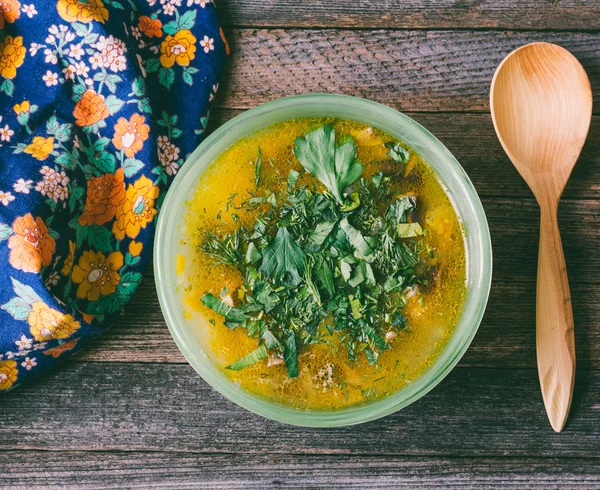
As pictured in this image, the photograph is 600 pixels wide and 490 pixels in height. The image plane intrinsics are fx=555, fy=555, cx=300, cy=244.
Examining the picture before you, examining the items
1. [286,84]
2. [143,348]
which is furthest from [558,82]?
[143,348]

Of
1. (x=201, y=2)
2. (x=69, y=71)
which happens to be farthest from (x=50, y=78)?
(x=201, y=2)

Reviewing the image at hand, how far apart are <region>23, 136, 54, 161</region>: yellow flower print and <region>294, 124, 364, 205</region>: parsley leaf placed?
36 centimetres

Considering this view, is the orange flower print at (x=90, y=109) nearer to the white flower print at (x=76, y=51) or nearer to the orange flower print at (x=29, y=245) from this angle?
the white flower print at (x=76, y=51)

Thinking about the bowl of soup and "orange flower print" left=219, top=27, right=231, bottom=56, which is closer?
the bowl of soup

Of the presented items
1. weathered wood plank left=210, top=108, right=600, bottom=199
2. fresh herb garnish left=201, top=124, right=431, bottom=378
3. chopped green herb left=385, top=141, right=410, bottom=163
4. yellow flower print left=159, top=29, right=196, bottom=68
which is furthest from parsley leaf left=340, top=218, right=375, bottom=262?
yellow flower print left=159, top=29, right=196, bottom=68

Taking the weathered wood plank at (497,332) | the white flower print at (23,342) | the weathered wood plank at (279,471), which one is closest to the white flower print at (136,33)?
the weathered wood plank at (497,332)

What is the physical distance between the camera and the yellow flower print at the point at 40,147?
766 mm

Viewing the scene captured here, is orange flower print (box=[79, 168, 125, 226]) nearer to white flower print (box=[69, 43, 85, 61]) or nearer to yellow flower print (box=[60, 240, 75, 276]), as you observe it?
yellow flower print (box=[60, 240, 75, 276])

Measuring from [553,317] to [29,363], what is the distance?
2.41ft

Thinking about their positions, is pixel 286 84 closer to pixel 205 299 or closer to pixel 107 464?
pixel 205 299

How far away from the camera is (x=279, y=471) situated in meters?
0.82

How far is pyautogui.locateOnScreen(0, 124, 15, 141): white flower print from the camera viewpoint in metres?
0.78

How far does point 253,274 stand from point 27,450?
0.47 m

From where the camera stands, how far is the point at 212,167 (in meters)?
0.70
